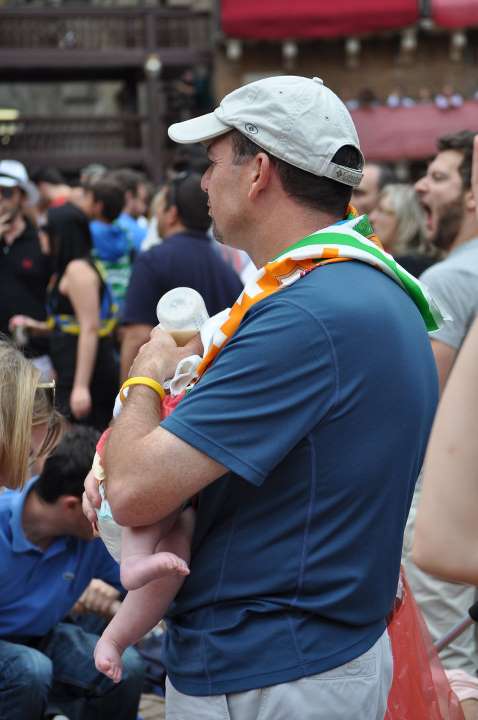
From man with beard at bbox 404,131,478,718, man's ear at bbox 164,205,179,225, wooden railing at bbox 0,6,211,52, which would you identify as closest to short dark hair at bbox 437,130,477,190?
man with beard at bbox 404,131,478,718

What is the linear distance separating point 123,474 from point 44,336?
4619 millimetres

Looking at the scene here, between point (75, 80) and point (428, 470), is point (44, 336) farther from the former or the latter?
point (75, 80)

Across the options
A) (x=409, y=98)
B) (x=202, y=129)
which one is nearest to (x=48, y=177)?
(x=202, y=129)

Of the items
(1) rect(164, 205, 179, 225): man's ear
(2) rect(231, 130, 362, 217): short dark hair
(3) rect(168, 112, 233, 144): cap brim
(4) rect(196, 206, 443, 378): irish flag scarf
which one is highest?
(3) rect(168, 112, 233, 144): cap brim

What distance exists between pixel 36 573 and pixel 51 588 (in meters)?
0.08

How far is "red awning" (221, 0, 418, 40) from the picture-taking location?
21984mm

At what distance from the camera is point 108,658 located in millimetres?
2273

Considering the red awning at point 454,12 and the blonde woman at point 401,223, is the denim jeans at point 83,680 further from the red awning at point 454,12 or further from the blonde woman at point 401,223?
the red awning at point 454,12

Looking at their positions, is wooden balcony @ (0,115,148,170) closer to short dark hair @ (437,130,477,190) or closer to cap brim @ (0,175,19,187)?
cap brim @ (0,175,19,187)

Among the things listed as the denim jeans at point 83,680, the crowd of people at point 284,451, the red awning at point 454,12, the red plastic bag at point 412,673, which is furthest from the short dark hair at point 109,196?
the red awning at point 454,12

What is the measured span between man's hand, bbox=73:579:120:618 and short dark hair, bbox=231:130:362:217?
2.12 meters

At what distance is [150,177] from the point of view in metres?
22.7

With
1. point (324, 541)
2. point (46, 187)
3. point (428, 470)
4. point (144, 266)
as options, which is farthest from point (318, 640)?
point (46, 187)

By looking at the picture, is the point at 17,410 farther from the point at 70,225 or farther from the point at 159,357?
the point at 70,225
